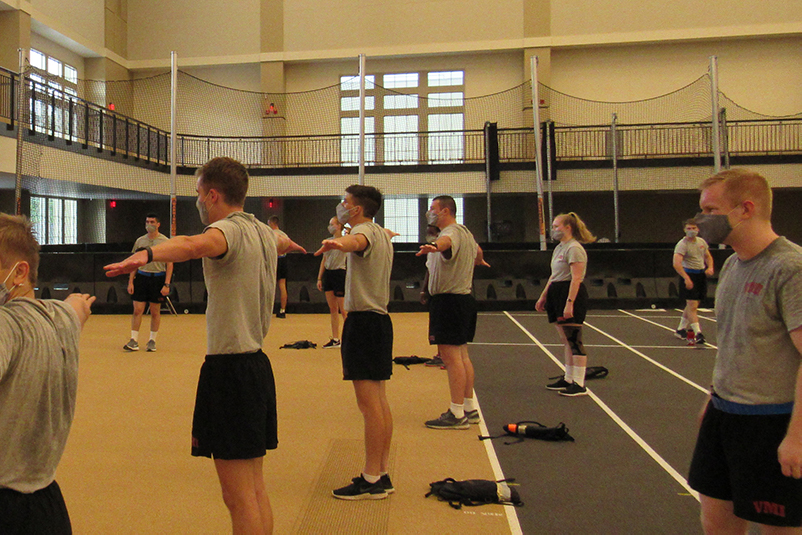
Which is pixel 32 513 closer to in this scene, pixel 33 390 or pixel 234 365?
pixel 33 390

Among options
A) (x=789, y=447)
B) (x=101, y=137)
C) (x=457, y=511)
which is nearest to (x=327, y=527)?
(x=457, y=511)

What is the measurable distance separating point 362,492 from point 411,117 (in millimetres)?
17732

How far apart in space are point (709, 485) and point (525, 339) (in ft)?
23.7

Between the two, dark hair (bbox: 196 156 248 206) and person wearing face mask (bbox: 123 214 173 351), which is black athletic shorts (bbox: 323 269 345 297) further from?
dark hair (bbox: 196 156 248 206)

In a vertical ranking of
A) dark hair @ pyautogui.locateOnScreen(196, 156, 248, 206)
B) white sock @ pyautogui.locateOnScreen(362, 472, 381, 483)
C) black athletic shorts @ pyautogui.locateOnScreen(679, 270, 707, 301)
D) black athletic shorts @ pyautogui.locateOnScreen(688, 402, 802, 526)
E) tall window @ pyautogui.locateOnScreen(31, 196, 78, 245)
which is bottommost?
white sock @ pyautogui.locateOnScreen(362, 472, 381, 483)

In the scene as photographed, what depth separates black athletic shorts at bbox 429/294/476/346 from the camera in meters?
4.85

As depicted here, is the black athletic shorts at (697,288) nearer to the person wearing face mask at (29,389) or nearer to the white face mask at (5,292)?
the person wearing face mask at (29,389)

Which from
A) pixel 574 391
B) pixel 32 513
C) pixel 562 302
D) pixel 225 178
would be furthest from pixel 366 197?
pixel 574 391

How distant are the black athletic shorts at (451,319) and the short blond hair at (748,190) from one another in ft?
9.48

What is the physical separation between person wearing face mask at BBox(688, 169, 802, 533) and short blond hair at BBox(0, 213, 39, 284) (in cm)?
206

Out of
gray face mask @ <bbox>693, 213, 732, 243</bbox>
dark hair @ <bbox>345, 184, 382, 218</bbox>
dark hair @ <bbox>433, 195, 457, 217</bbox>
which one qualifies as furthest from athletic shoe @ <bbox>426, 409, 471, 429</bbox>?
gray face mask @ <bbox>693, 213, 732, 243</bbox>

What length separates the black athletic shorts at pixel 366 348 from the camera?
350cm

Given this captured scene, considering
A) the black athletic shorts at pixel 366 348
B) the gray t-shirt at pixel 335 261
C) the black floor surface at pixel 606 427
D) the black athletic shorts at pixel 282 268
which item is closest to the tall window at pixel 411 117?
the black athletic shorts at pixel 282 268

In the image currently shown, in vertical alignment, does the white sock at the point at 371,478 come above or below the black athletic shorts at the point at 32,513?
below
